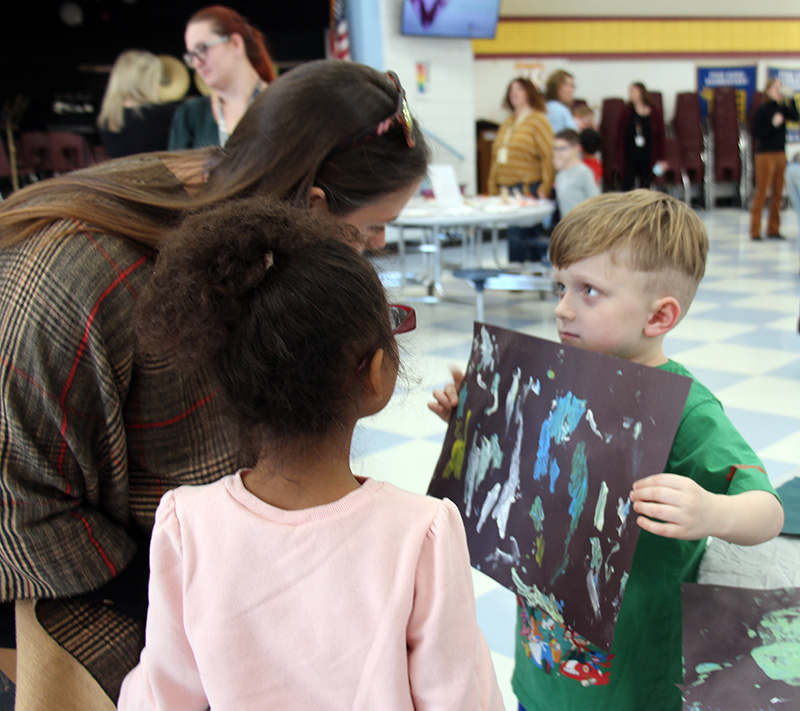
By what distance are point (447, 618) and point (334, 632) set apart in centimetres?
10

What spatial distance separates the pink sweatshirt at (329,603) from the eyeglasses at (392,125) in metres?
0.56

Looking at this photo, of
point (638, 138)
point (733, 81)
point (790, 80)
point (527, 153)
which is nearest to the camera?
point (527, 153)

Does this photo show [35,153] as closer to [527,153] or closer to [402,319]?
[527,153]

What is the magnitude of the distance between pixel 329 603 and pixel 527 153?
5.65 m

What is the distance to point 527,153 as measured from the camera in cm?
599

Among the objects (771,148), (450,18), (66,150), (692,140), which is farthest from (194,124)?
(692,140)

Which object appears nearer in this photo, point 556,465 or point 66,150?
point 556,465

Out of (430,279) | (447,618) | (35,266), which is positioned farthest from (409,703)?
(430,279)

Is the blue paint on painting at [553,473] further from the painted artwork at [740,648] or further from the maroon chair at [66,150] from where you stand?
the maroon chair at [66,150]

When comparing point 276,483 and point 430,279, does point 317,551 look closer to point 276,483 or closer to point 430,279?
point 276,483

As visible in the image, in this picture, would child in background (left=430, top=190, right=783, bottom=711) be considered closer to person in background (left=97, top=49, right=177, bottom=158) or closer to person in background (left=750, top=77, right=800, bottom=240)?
person in background (left=97, top=49, right=177, bottom=158)

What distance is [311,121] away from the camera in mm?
1092

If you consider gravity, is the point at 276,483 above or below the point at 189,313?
below

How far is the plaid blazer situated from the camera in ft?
2.93
